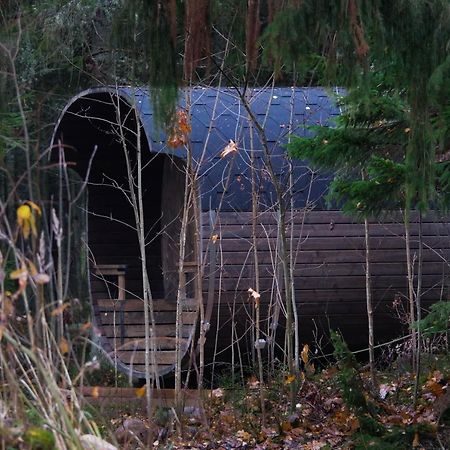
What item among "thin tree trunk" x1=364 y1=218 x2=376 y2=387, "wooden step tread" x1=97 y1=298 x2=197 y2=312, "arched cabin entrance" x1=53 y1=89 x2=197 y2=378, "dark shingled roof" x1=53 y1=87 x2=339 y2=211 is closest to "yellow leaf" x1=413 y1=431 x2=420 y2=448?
"thin tree trunk" x1=364 y1=218 x2=376 y2=387

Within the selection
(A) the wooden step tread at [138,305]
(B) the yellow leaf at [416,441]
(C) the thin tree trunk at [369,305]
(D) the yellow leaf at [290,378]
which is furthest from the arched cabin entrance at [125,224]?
(B) the yellow leaf at [416,441]

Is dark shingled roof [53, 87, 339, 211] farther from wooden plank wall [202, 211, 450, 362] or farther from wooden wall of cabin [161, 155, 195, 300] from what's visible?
wooden wall of cabin [161, 155, 195, 300]

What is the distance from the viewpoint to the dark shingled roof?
9.80m

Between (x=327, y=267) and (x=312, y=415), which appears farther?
(x=327, y=267)

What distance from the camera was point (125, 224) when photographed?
405 inches

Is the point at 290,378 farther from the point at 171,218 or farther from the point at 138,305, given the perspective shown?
the point at 171,218

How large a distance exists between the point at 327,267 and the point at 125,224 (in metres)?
2.14

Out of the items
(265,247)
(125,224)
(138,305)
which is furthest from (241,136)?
(138,305)

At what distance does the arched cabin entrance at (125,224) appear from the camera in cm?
1020

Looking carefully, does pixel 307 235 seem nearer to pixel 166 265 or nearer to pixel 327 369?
pixel 327 369

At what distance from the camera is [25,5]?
6730mm

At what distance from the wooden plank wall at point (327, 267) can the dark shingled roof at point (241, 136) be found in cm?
24

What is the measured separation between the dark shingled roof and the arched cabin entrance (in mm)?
374

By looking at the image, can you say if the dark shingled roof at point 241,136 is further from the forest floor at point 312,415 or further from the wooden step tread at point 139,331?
the forest floor at point 312,415
